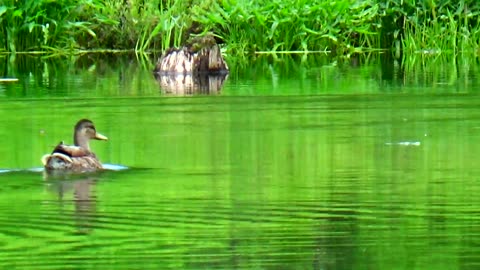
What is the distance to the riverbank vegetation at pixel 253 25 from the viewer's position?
75.4ft

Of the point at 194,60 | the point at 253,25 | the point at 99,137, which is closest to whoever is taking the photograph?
the point at 99,137

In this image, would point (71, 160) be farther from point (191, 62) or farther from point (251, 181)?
point (191, 62)

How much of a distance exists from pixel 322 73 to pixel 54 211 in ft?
35.3

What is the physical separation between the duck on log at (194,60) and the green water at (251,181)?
2930 millimetres

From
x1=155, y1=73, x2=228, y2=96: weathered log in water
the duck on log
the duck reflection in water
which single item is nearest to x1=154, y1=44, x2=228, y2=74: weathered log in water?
the duck on log

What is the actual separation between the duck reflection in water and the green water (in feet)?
0.04

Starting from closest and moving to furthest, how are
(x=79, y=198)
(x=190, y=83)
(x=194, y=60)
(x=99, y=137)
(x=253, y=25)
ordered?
(x=79, y=198)
(x=99, y=137)
(x=190, y=83)
(x=194, y=60)
(x=253, y=25)

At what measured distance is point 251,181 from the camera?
8297 mm

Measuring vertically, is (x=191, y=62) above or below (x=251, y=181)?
above

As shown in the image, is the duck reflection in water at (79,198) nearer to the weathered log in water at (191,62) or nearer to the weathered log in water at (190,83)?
the weathered log in water at (190,83)

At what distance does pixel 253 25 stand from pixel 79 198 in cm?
1533

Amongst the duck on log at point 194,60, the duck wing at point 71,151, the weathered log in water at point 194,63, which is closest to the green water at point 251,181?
the duck wing at point 71,151

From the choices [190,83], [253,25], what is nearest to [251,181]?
[190,83]

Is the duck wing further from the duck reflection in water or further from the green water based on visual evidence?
the duck reflection in water
